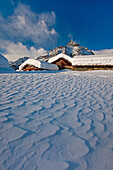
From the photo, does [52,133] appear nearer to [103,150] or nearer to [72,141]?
[72,141]

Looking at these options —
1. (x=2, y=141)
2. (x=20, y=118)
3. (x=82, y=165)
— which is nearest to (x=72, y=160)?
(x=82, y=165)

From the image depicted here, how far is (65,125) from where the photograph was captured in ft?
5.00

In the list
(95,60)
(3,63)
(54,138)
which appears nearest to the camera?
(54,138)

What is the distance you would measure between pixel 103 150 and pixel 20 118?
1.24m

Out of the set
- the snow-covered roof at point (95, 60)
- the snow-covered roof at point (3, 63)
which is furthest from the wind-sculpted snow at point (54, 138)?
the snow-covered roof at point (95, 60)

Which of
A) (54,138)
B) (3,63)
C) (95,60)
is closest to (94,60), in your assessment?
(95,60)

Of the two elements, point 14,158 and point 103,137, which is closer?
point 14,158

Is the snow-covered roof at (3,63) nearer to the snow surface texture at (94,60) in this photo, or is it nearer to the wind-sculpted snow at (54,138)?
the wind-sculpted snow at (54,138)

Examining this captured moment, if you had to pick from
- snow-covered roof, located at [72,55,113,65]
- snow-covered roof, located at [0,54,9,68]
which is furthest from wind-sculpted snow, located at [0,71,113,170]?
snow-covered roof, located at [72,55,113,65]

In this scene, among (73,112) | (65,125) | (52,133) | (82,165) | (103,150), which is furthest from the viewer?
(73,112)

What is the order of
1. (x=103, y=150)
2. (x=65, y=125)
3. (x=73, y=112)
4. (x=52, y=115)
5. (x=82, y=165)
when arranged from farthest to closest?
(x=73, y=112)
(x=52, y=115)
(x=65, y=125)
(x=103, y=150)
(x=82, y=165)

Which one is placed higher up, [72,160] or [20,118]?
[20,118]

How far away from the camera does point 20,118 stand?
63.6 inches

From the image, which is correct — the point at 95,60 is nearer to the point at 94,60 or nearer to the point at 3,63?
the point at 94,60
